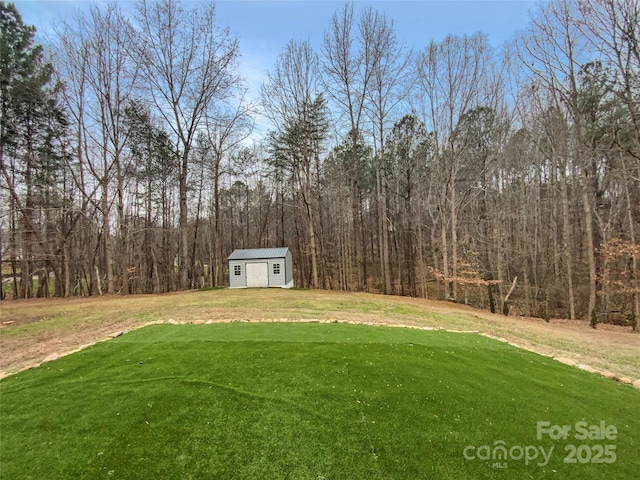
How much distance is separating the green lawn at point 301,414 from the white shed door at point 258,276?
12721mm

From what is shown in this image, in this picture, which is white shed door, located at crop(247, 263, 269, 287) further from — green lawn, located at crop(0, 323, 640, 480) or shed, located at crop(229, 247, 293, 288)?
green lawn, located at crop(0, 323, 640, 480)

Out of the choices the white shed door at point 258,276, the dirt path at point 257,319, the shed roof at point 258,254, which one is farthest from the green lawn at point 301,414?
the shed roof at point 258,254

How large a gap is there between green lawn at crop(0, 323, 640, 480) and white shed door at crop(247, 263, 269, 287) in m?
12.7

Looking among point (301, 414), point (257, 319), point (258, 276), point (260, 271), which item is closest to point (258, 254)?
point (260, 271)

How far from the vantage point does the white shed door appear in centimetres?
1738

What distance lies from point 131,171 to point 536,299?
82.7 ft

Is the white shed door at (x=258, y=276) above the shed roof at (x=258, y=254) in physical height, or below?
below

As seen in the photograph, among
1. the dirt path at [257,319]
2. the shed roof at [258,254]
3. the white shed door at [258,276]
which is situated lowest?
the dirt path at [257,319]

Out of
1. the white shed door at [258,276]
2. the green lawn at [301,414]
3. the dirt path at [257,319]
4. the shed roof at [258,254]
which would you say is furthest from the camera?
the shed roof at [258,254]

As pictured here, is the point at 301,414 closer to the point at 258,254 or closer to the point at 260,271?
the point at 260,271

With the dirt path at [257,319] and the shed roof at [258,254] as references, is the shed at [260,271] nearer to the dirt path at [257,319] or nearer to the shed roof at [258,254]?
the shed roof at [258,254]

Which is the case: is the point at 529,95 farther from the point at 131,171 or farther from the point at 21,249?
the point at 21,249

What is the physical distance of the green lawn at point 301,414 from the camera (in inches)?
87.7

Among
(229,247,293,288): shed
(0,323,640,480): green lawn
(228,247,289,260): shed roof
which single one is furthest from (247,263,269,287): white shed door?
(0,323,640,480): green lawn
